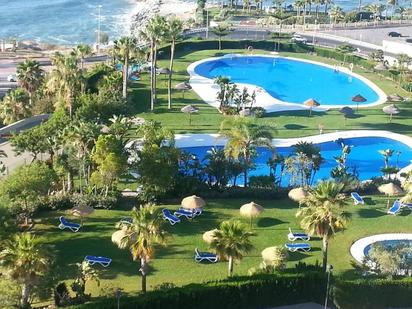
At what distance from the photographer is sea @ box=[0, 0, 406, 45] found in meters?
120

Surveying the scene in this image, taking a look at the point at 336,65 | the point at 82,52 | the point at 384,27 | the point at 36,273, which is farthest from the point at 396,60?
the point at 36,273

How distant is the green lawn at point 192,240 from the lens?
31.2 m

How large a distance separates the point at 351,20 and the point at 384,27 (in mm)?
7766

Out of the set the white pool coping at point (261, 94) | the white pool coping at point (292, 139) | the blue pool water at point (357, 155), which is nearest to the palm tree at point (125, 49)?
the white pool coping at point (292, 139)

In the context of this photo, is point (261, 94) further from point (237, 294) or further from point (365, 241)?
point (237, 294)

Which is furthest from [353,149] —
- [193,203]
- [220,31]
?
[220,31]

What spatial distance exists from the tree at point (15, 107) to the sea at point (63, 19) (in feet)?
192

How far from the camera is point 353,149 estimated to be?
54594 mm

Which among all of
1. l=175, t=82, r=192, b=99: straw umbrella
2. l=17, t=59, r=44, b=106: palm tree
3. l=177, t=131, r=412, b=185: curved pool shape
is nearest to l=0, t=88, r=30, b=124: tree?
l=17, t=59, r=44, b=106: palm tree

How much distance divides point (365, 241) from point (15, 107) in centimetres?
3745

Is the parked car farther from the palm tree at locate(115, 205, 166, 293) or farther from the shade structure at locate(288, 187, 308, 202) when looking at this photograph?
the palm tree at locate(115, 205, 166, 293)

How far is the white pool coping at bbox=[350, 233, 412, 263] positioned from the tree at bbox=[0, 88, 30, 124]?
119 ft

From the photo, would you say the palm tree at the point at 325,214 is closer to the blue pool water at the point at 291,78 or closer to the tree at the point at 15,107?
the tree at the point at 15,107

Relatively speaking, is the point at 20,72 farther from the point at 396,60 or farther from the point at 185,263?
the point at 396,60
